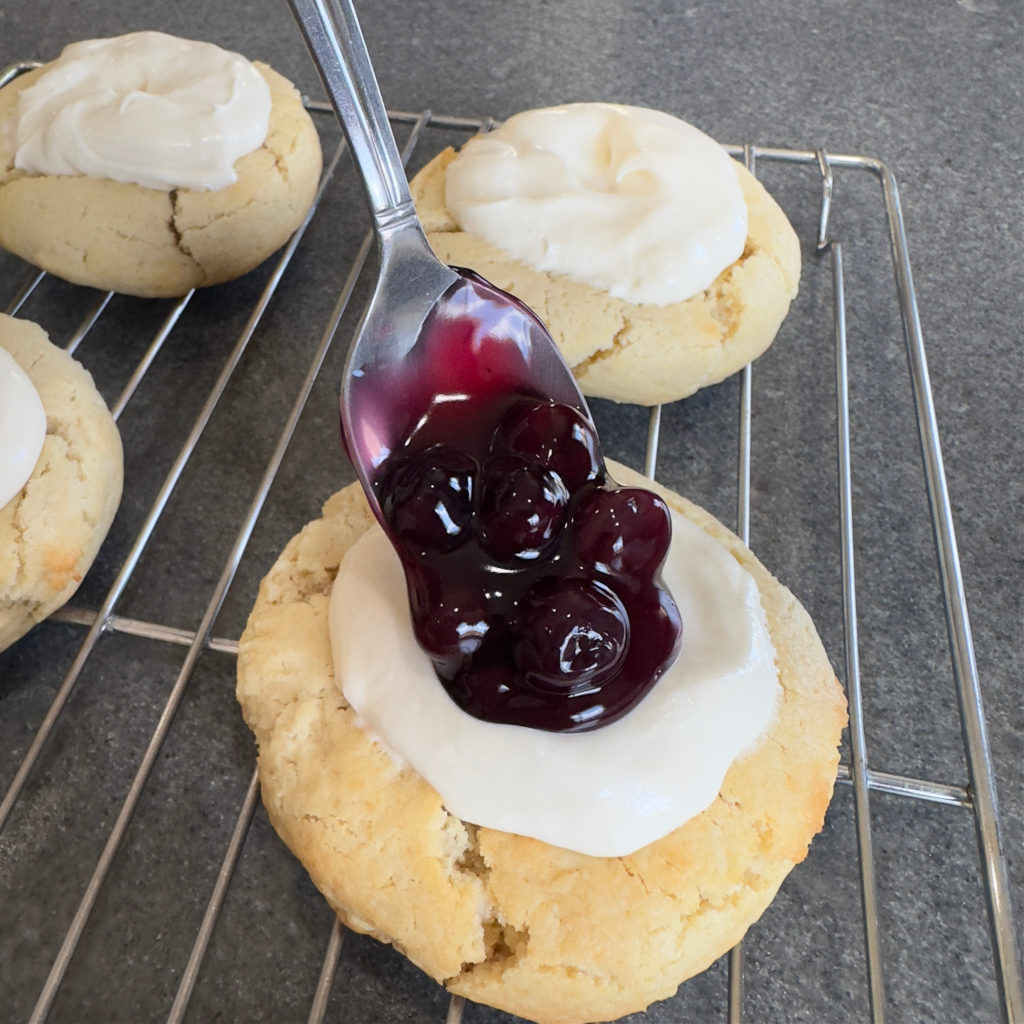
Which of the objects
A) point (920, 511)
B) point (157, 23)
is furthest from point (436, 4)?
point (920, 511)

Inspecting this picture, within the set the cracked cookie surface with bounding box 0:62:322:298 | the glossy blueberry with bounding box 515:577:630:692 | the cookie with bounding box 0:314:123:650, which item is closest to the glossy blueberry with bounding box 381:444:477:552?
the glossy blueberry with bounding box 515:577:630:692

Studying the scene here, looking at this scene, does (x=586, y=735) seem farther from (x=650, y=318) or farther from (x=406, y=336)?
(x=650, y=318)

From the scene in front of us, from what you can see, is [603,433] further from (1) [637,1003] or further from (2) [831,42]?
(2) [831,42]

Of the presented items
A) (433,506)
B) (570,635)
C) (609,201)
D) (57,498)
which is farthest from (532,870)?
(609,201)

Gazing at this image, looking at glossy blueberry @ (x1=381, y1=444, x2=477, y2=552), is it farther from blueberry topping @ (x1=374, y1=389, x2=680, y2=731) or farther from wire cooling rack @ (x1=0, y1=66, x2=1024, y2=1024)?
wire cooling rack @ (x1=0, y1=66, x2=1024, y2=1024)

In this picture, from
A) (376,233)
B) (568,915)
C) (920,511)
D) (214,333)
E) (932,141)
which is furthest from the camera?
(932,141)

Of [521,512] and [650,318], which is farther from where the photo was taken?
[650,318]
